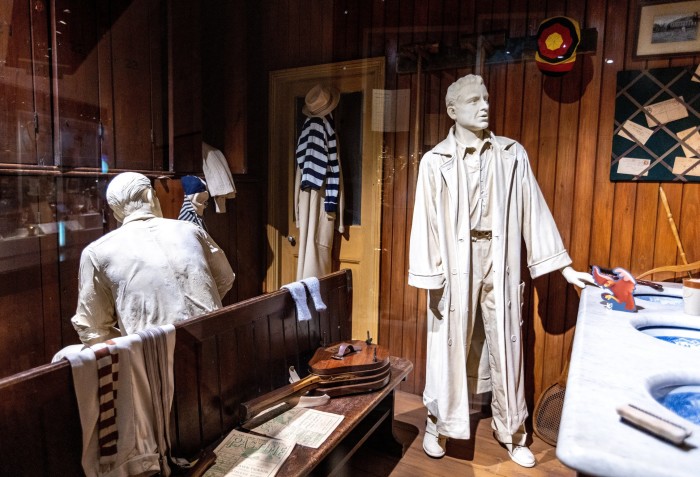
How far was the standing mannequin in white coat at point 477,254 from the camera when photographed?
209cm

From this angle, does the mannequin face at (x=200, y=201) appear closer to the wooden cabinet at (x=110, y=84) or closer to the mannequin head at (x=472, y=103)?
the wooden cabinet at (x=110, y=84)

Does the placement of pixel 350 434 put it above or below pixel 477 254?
below

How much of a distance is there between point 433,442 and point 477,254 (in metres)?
0.90

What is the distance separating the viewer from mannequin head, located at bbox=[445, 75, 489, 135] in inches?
83.0

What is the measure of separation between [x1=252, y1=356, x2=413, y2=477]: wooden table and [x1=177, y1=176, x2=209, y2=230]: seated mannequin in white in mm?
1159

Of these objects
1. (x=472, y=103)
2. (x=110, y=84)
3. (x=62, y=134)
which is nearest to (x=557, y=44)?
(x=472, y=103)

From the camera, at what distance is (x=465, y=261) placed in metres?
2.10

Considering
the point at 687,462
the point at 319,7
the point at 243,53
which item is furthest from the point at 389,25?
the point at 687,462

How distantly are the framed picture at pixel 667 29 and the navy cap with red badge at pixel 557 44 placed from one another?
0.26m

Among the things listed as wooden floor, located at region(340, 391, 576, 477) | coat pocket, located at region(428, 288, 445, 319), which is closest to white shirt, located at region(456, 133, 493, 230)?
coat pocket, located at region(428, 288, 445, 319)

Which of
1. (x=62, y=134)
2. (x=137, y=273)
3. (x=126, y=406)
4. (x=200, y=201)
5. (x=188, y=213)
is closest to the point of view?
(x=126, y=406)

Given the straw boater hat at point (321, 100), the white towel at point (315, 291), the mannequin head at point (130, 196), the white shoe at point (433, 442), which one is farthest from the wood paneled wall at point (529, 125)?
the mannequin head at point (130, 196)

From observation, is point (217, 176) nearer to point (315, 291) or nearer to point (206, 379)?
point (315, 291)

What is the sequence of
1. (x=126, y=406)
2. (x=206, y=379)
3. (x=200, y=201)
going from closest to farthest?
(x=126, y=406) < (x=206, y=379) < (x=200, y=201)
